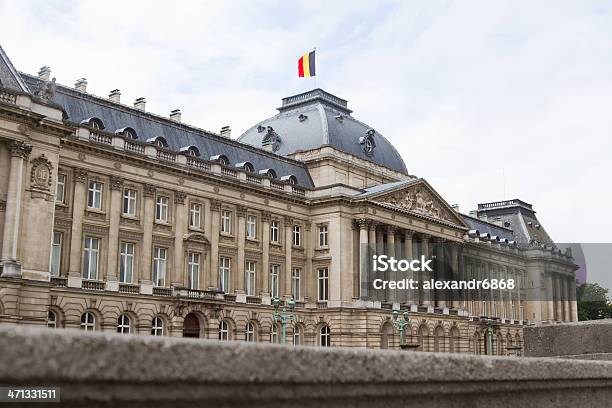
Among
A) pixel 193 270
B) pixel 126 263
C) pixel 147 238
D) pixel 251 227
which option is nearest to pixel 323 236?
pixel 251 227

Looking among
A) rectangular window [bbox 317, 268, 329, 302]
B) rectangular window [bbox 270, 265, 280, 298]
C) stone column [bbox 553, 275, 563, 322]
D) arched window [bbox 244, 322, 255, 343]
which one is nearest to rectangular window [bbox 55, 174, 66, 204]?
arched window [bbox 244, 322, 255, 343]

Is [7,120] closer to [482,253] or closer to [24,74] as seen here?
[24,74]

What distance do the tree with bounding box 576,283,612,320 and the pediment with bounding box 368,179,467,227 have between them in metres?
46.6

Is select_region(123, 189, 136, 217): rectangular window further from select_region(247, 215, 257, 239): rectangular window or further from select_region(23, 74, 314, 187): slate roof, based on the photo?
select_region(247, 215, 257, 239): rectangular window

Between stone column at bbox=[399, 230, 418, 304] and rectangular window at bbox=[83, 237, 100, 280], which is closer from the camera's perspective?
rectangular window at bbox=[83, 237, 100, 280]

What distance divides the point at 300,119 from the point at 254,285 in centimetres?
1911

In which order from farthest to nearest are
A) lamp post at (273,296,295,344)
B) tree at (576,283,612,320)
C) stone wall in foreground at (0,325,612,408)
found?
1. tree at (576,283,612,320)
2. lamp post at (273,296,295,344)
3. stone wall in foreground at (0,325,612,408)

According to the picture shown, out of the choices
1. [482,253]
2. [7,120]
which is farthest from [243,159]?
[482,253]

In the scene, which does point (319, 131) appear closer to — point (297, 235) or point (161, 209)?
point (297, 235)

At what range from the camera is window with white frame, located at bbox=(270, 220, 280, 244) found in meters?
56.3

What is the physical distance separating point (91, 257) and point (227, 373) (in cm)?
4246

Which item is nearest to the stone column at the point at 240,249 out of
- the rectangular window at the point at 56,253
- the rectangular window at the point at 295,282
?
the rectangular window at the point at 295,282

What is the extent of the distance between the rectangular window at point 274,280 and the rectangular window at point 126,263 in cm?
1287

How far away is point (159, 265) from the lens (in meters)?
47.4
